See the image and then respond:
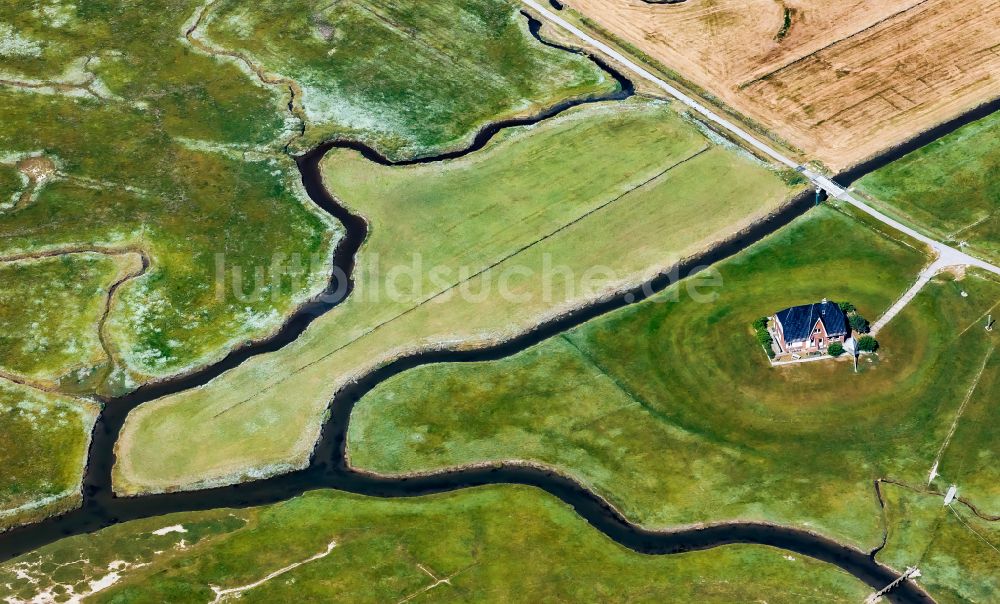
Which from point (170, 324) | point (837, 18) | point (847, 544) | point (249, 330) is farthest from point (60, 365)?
point (837, 18)

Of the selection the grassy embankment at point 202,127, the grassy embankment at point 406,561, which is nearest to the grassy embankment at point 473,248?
the grassy embankment at point 202,127

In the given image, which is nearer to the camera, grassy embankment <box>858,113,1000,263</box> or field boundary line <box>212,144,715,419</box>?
field boundary line <box>212,144,715,419</box>

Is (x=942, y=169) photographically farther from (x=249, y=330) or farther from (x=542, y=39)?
(x=249, y=330)

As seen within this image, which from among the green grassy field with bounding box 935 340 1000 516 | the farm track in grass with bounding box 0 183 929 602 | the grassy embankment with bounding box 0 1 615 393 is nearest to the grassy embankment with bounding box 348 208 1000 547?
the green grassy field with bounding box 935 340 1000 516

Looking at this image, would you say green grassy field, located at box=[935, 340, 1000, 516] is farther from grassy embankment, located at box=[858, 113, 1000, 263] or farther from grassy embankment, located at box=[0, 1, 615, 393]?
grassy embankment, located at box=[0, 1, 615, 393]

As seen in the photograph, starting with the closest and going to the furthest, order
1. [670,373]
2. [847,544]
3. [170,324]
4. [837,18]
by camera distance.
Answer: [847,544] → [670,373] → [170,324] → [837,18]

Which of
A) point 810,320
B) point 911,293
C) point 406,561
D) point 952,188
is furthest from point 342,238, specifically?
point 952,188

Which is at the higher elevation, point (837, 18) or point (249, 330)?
point (837, 18)
